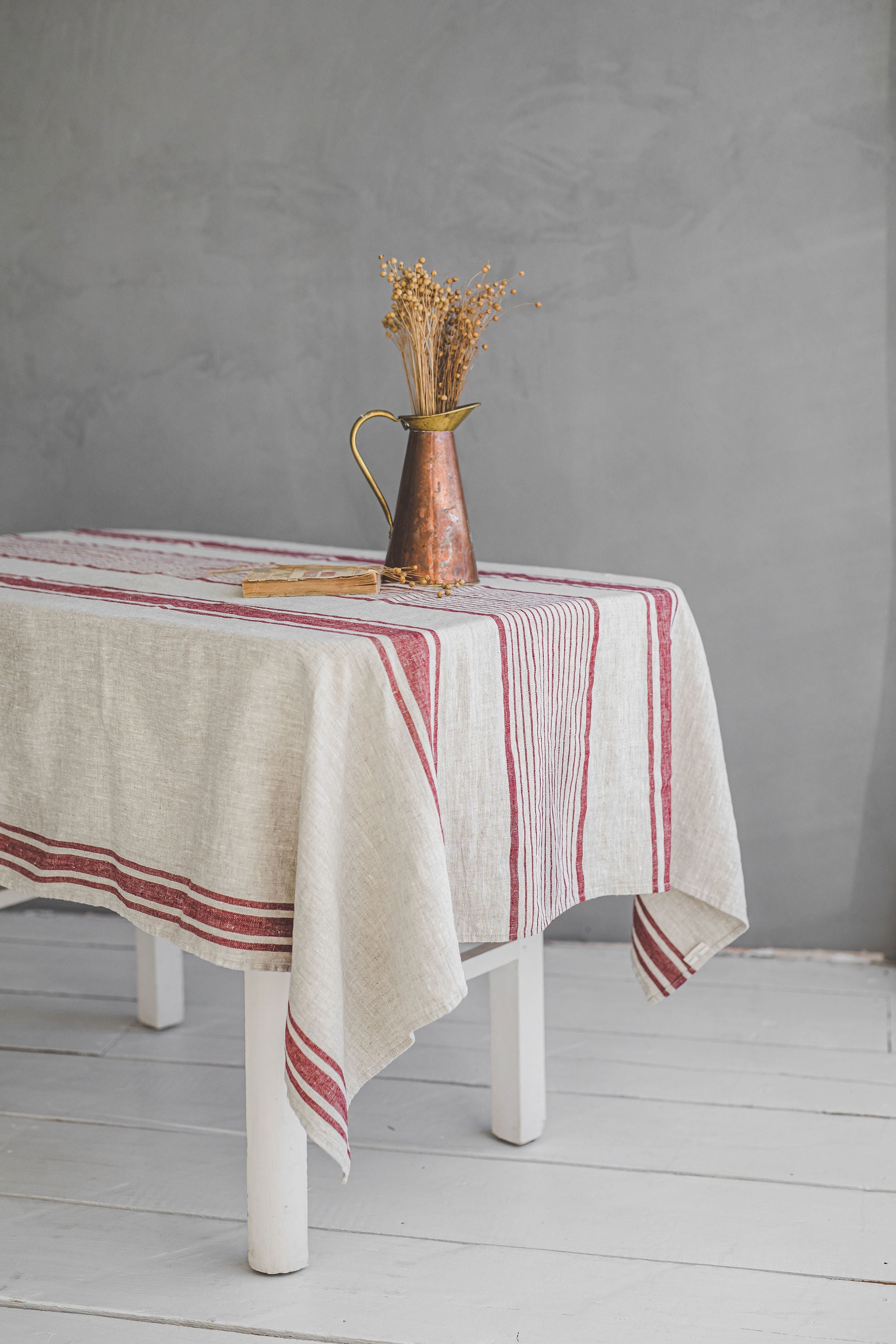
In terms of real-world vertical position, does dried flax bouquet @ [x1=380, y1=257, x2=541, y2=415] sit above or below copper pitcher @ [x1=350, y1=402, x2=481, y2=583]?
above

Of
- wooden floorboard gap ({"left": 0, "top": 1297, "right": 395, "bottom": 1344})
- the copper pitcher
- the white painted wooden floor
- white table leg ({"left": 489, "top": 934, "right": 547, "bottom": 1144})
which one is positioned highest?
the copper pitcher

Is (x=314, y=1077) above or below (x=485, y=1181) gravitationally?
above

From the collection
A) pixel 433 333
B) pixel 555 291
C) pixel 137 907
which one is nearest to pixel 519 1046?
pixel 137 907

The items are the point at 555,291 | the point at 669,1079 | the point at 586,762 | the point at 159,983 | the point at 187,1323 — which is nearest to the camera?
the point at 187,1323

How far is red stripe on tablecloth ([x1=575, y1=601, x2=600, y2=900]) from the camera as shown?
1536 millimetres

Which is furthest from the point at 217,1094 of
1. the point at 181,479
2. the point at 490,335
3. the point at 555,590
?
the point at 490,335

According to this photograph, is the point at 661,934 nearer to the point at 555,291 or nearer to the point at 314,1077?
the point at 314,1077

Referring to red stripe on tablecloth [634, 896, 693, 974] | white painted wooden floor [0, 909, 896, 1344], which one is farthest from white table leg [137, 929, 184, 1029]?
red stripe on tablecloth [634, 896, 693, 974]

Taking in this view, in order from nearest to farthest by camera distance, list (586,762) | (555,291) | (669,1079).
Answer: (586,762)
(669,1079)
(555,291)

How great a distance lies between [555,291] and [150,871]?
4.67ft

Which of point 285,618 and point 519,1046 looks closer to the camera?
point 285,618

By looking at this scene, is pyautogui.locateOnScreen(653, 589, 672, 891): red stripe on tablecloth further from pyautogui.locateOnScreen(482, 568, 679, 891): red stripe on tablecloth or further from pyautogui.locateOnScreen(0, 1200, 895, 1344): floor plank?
pyautogui.locateOnScreen(0, 1200, 895, 1344): floor plank

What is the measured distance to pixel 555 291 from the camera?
2.38m

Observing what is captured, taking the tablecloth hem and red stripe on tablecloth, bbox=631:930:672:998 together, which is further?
red stripe on tablecloth, bbox=631:930:672:998
